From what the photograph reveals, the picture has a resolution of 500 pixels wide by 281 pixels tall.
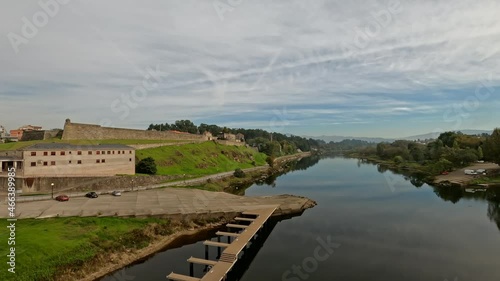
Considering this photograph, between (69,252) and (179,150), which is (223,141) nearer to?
(179,150)

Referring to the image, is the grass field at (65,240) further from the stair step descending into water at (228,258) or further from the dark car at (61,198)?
the stair step descending into water at (228,258)

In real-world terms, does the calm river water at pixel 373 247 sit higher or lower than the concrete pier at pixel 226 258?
lower

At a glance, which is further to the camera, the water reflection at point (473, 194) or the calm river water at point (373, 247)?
the water reflection at point (473, 194)

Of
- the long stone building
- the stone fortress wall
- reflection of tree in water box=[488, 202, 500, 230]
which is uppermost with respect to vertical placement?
the stone fortress wall

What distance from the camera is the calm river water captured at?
29797 millimetres

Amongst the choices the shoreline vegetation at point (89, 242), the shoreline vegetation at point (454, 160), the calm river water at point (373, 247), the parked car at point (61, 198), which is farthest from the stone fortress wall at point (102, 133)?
the shoreline vegetation at point (454, 160)

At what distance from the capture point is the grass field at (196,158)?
79750 mm

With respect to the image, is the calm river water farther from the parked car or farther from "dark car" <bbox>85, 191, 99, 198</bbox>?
the parked car

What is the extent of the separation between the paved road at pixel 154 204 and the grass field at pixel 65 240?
2.67 meters

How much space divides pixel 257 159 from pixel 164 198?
95537 mm

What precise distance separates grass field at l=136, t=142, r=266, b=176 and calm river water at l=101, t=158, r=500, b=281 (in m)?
36.7

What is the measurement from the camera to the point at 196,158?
315ft

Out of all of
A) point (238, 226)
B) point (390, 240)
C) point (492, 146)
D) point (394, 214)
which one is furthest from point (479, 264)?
point (492, 146)

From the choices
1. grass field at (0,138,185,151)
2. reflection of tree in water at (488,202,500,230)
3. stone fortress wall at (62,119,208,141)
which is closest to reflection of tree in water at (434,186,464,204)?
reflection of tree in water at (488,202,500,230)
